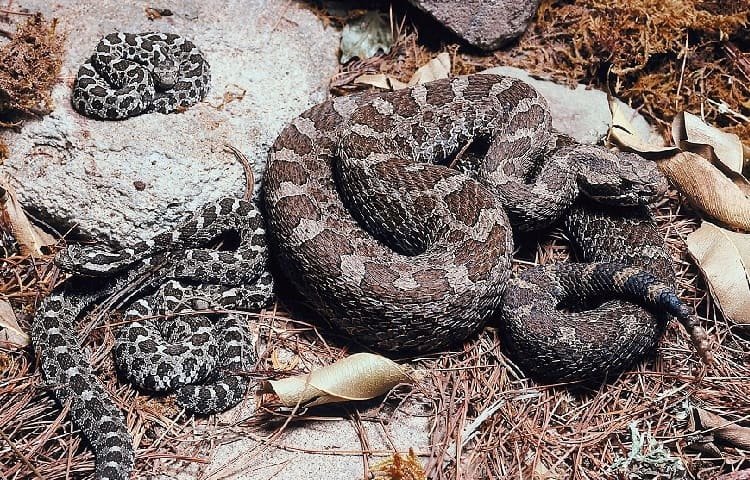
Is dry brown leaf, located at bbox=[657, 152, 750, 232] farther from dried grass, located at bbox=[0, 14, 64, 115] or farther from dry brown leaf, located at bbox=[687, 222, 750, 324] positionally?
dried grass, located at bbox=[0, 14, 64, 115]

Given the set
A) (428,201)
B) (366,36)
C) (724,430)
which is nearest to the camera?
(724,430)

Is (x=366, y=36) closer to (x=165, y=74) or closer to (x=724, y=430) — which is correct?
(x=165, y=74)

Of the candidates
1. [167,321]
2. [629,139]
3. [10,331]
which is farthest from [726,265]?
[10,331]

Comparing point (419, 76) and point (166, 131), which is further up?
point (419, 76)

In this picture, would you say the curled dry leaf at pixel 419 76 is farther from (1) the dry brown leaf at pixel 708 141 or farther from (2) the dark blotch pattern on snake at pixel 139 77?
(1) the dry brown leaf at pixel 708 141

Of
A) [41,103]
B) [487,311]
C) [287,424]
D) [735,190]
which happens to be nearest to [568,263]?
[487,311]

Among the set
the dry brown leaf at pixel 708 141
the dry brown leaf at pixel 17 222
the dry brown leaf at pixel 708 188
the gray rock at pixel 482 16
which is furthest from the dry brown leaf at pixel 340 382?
the gray rock at pixel 482 16
